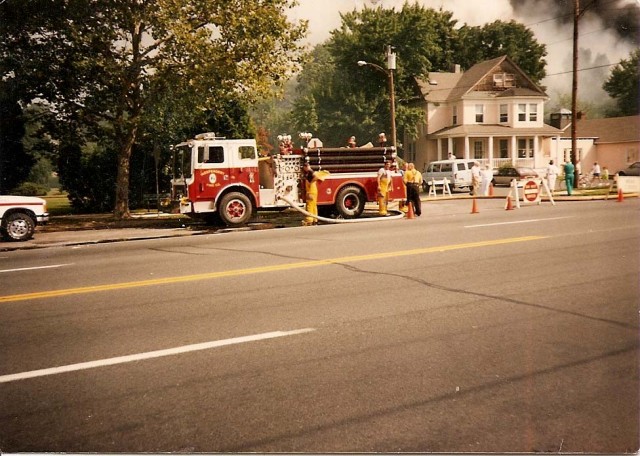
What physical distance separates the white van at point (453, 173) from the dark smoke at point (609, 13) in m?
27.1

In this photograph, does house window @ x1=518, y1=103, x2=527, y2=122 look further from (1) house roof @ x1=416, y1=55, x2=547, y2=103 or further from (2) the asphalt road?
(2) the asphalt road

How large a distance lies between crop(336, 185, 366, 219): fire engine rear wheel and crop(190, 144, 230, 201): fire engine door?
344 centimetres

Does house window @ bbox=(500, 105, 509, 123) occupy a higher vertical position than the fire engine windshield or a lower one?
higher

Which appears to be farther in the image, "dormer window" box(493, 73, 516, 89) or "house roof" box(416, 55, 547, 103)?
"dormer window" box(493, 73, 516, 89)

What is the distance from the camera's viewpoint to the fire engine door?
57.8ft

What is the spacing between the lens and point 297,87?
84.1 ft

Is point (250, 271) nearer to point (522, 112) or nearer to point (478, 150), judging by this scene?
point (478, 150)

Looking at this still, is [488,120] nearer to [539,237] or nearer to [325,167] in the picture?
[325,167]

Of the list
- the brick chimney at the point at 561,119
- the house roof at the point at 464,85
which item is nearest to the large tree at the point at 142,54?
the house roof at the point at 464,85

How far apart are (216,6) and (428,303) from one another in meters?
15.6

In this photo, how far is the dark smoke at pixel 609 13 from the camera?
564cm

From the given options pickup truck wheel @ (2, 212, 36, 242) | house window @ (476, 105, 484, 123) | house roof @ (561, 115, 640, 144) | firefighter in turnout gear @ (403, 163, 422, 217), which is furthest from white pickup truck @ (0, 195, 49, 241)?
house roof @ (561, 115, 640, 144)

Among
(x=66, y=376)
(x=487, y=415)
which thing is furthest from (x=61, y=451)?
(x=487, y=415)

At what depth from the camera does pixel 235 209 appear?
58.3ft
